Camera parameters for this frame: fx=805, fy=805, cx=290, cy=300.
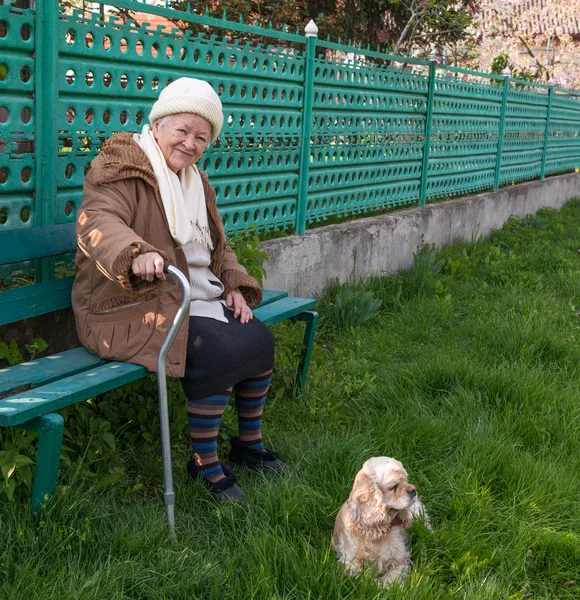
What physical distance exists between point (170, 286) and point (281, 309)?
94 centimetres

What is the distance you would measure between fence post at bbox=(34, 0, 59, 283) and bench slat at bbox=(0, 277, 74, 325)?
207 millimetres

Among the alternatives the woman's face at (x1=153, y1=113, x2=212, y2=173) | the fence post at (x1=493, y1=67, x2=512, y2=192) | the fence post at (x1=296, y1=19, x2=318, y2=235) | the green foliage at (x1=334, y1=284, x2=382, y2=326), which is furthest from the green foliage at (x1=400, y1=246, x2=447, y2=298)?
the fence post at (x1=493, y1=67, x2=512, y2=192)

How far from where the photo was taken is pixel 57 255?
3457 mm

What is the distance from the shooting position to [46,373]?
9.37 ft

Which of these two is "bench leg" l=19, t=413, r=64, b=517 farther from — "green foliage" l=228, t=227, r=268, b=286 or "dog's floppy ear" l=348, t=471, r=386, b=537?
Result: "green foliage" l=228, t=227, r=268, b=286

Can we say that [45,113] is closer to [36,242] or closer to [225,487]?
[36,242]

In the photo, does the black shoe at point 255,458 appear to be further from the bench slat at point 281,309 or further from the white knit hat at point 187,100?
the white knit hat at point 187,100

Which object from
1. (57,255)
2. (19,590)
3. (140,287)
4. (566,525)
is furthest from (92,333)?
(566,525)

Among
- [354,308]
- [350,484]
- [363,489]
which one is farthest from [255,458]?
[354,308]

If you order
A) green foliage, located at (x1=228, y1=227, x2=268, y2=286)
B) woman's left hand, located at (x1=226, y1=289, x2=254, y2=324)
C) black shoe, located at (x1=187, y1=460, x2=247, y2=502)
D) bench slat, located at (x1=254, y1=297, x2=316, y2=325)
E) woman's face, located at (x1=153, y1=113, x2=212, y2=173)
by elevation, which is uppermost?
woman's face, located at (x1=153, y1=113, x2=212, y2=173)

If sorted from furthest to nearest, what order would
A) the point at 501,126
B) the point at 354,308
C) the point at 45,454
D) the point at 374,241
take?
the point at 501,126, the point at 374,241, the point at 354,308, the point at 45,454

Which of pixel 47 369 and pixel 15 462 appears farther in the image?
pixel 47 369

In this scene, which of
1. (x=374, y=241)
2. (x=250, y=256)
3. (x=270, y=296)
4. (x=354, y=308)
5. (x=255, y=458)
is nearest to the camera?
(x=255, y=458)

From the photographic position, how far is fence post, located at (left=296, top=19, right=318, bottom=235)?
5602mm
